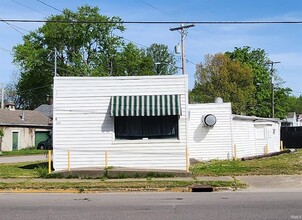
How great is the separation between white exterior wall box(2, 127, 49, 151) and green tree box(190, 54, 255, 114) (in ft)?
79.1

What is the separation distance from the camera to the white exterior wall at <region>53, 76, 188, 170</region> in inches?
752

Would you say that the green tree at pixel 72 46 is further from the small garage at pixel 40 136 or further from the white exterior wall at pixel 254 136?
the white exterior wall at pixel 254 136

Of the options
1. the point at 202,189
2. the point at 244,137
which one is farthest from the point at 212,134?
the point at 202,189

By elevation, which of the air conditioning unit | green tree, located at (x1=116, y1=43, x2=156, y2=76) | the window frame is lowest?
the window frame

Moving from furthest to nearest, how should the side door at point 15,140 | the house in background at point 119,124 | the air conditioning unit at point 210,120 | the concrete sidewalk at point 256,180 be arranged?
1. the side door at point 15,140
2. the air conditioning unit at point 210,120
3. the house in background at point 119,124
4. the concrete sidewalk at point 256,180

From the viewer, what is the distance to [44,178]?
58.6ft

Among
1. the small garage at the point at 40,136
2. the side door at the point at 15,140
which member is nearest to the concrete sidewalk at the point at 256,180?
the side door at the point at 15,140

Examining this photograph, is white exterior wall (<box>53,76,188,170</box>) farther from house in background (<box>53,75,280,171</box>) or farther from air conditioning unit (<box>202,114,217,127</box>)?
air conditioning unit (<box>202,114,217,127</box>)

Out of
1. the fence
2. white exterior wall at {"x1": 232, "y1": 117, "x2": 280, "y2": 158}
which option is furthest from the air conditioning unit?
the fence

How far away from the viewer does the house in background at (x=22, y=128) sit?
163ft

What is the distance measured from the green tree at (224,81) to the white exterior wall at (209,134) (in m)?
38.1

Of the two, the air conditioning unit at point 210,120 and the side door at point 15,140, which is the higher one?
the air conditioning unit at point 210,120

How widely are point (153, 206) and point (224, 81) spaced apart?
54.4 m

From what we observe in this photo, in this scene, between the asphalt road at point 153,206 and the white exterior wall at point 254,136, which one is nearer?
the asphalt road at point 153,206
